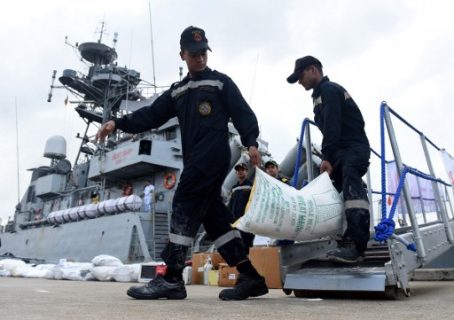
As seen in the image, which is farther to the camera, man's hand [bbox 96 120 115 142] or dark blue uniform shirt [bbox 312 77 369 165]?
man's hand [bbox 96 120 115 142]

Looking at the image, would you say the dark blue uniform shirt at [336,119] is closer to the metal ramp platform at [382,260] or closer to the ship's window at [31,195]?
the metal ramp platform at [382,260]

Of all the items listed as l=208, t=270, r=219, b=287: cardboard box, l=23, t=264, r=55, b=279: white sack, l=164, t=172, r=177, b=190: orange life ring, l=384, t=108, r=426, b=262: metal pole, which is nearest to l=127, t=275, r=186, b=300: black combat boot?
l=384, t=108, r=426, b=262: metal pole

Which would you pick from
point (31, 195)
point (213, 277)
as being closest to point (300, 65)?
point (213, 277)

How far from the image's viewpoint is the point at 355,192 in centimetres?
263

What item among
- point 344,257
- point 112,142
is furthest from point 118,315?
point 112,142

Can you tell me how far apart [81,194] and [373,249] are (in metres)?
15.7

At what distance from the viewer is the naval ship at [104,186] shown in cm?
1159

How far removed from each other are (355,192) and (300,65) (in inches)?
40.6

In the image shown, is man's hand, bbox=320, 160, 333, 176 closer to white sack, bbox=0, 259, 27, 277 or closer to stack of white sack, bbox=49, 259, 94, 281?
stack of white sack, bbox=49, 259, 94, 281

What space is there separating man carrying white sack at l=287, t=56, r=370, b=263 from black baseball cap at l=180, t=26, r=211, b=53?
0.71 meters

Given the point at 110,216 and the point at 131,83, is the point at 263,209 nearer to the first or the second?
the point at 110,216

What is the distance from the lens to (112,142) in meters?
17.2

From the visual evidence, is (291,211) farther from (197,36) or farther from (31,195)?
(31,195)

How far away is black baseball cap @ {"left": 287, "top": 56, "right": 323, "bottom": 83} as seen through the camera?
119 inches
